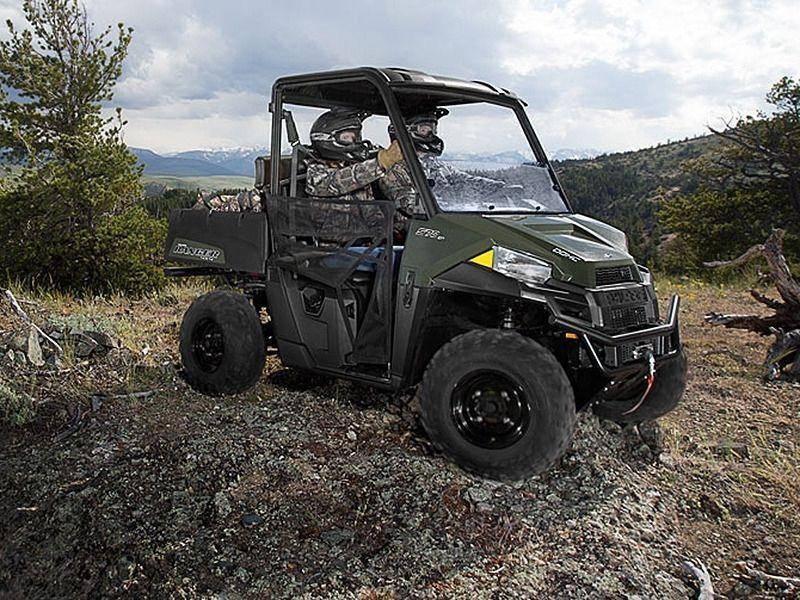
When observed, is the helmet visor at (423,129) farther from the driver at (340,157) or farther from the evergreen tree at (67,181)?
the evergreen tree at (67,181)

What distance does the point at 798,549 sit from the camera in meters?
3.67

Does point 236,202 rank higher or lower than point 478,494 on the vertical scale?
higher

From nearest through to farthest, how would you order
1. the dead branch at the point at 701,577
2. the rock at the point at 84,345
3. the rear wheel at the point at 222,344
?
1. the dead branch at the point at 701,577
2. the rear wheel at the point at 222,344
3. the rock at the point at 84,345

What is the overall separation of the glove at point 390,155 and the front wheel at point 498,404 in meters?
1.27

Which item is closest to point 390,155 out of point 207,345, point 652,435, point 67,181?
point 207,345

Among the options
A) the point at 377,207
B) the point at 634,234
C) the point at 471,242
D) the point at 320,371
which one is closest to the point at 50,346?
the point at 320,371

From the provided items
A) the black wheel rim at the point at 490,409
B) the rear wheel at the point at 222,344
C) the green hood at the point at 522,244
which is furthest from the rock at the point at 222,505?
the green hood at the point at 522,244

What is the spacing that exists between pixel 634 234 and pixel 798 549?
141ft

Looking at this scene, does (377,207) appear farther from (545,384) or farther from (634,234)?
(634,234)

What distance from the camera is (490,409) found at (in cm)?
414

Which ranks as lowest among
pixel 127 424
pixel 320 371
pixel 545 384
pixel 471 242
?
pixel 127 424

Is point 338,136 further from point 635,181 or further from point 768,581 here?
point 635,181

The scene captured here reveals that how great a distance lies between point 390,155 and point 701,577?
2974 mm

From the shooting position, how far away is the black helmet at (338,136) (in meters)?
5.36
